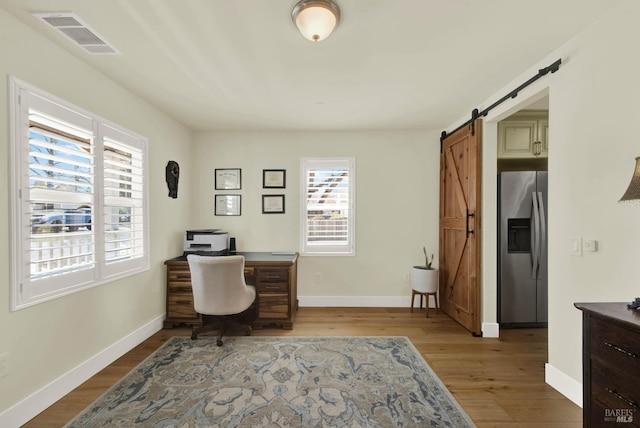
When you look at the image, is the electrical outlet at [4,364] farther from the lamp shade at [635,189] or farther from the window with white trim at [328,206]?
the lamp shade at [635,189]

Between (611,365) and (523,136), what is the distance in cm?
290

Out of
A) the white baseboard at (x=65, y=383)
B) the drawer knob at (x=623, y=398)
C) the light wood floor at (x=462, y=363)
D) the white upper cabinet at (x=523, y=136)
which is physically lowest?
the light wood floor at (x=462, y=363)

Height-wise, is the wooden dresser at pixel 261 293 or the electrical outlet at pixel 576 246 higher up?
the electrical outlet at pixel 576 246

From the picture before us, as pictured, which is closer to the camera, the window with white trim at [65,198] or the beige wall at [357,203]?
the window with white trim at [65,198]

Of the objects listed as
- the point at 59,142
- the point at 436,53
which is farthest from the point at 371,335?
the point at 59,142

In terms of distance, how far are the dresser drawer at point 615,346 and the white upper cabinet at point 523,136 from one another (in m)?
2.56

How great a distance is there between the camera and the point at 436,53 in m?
2.04

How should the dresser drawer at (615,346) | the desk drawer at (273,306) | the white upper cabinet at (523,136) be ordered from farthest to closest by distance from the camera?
the white upper cabinet at (523,136)
the desk drawer at (273,306)
the dresser drawer at (615,346)

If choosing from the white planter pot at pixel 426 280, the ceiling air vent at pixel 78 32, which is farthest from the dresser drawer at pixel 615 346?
the ceiling air vent at pixel 78 32

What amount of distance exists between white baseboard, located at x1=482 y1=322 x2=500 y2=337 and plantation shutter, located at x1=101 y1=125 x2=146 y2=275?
12.6 ft

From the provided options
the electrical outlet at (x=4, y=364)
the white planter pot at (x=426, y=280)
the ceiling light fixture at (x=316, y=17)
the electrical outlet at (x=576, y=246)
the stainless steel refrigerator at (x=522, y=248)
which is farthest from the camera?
the white planter pot at (x=426, y=280)

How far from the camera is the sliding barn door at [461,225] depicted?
300 centimetres

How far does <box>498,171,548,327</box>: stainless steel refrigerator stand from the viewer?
307cm

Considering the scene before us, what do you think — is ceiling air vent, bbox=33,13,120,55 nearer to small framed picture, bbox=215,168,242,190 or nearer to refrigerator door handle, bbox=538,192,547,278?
small framed picture, bbox=215,168,242,190
